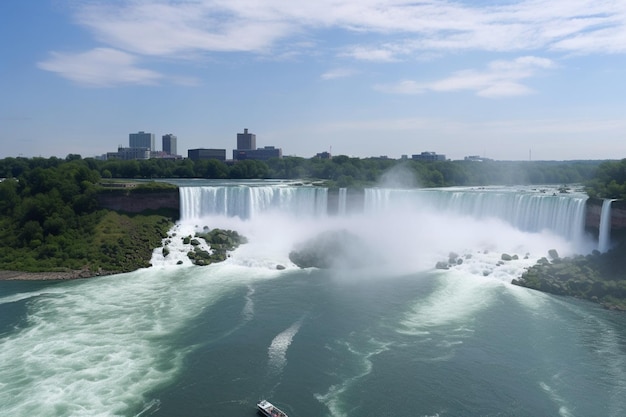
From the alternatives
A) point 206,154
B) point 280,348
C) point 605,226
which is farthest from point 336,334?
point 206,154

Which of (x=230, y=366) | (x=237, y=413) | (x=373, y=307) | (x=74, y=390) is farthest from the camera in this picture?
(x=373, y=307)

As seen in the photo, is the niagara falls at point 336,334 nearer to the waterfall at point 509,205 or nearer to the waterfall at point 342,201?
the waterfall at point 509,205

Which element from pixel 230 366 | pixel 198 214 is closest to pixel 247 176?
pixel 198 214

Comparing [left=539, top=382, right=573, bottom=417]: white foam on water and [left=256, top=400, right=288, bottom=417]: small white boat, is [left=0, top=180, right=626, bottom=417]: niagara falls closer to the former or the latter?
[left=539, top=382, right=573, bottom=417]: white foam on water

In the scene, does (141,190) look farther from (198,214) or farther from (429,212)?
(429,212)

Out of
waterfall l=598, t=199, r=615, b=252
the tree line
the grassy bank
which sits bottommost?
the grassy bank

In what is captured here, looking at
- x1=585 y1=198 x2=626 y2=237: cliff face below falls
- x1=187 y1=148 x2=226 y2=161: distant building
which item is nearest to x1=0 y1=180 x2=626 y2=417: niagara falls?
x1=585 y1=198 x2=626 y2=237: cliff face below falls
